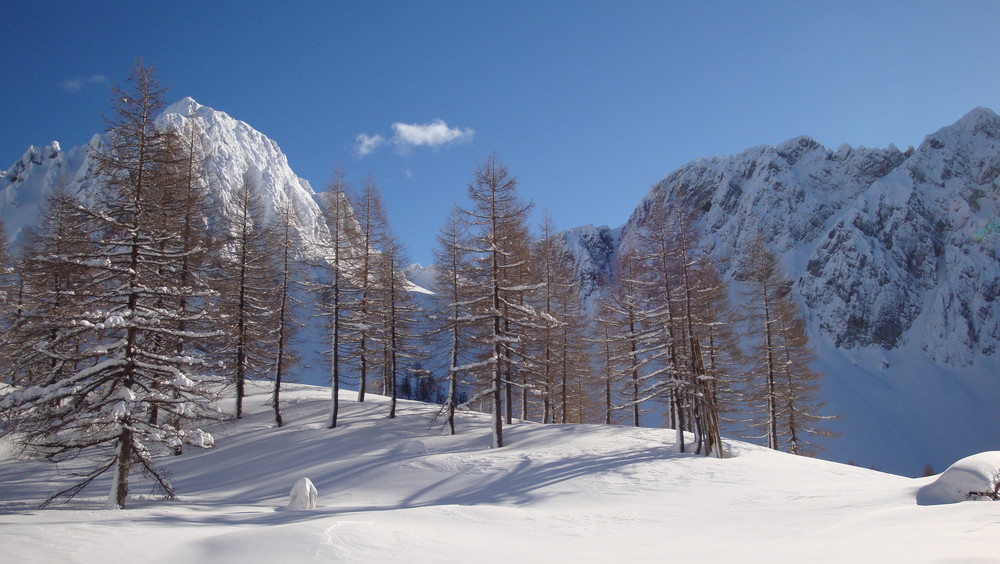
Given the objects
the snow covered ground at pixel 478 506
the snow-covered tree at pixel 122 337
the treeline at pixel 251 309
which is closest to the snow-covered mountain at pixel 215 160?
the treeline at pixel 251 309

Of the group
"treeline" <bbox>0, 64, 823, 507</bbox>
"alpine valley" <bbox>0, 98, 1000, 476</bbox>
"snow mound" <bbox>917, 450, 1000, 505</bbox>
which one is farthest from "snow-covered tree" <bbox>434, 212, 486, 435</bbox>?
"alpine valley" <bbox>0, 98, 1000, 476</bbox>

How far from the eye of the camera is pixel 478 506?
1012 centimetres

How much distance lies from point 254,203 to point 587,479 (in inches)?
770

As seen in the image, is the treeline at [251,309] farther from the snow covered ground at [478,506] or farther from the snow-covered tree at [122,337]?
the snow covered ground at [478,506]

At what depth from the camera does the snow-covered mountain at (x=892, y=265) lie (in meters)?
50.4

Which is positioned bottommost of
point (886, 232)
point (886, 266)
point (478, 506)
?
point (478, 506)

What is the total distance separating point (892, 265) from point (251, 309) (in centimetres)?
7622

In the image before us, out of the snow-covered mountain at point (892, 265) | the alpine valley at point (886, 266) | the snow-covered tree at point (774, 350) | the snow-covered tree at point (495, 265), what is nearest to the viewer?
the snow-covered tree at point (495, 265)

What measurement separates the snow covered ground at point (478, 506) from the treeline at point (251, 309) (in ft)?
4.94

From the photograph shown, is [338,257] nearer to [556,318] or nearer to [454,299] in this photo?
[454,299]

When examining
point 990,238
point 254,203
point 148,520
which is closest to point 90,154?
point 148,520

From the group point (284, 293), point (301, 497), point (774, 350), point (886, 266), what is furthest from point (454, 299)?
point (886, 266)

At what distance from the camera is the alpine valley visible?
49.6 metres

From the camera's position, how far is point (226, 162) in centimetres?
9556
